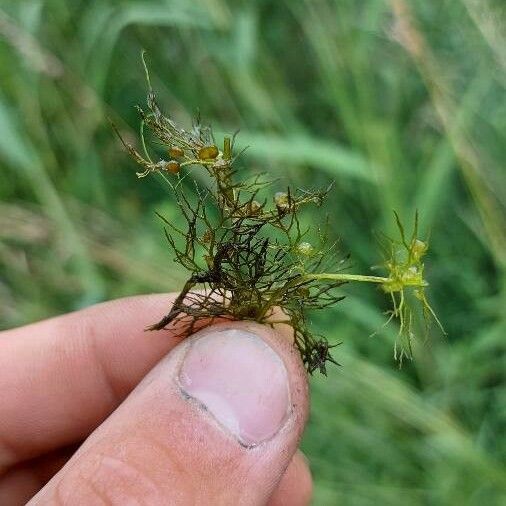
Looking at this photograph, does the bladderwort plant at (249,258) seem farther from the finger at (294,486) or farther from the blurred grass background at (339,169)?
the blurred grass background at (339,169)

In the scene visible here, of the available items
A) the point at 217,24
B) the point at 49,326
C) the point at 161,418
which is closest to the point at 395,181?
the point at 217,24

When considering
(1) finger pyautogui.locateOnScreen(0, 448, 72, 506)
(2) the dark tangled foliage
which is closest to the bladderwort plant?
(2) the dark tangled foliage

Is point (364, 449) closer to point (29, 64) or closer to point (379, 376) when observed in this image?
point (379, 376)

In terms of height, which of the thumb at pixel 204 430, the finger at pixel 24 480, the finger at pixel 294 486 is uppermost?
the thumb at pixel 204 430

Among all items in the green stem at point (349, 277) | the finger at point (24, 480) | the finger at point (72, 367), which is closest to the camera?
the green stem at point (349, 277)

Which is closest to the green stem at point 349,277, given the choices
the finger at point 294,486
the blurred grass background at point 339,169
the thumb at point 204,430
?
the thumb at point 204,430

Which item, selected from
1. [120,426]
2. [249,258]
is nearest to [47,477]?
[120,426]
